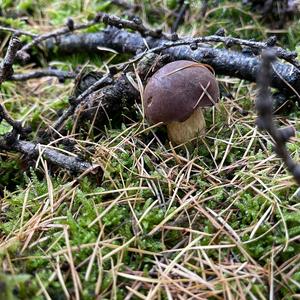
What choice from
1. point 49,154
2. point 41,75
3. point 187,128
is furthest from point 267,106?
point 41,75

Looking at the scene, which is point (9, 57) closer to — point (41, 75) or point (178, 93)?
point (41, 75)

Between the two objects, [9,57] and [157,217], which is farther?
[9,57]

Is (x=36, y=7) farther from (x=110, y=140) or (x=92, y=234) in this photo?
(x=92, y=234)

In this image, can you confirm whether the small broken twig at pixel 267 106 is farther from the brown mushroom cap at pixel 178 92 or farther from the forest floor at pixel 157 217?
the brown mushroom cap at pixel 178 92

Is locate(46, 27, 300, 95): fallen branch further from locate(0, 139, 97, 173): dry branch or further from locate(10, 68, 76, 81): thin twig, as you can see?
locate(0, 139, 97, 173): dry branch

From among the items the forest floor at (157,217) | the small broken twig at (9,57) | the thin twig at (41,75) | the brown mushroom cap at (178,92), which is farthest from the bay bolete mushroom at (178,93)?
the thin twig at (41,75)

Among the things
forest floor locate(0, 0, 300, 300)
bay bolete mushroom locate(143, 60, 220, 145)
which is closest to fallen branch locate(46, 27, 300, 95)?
forest floor locate(0, 0, 300, 300)
